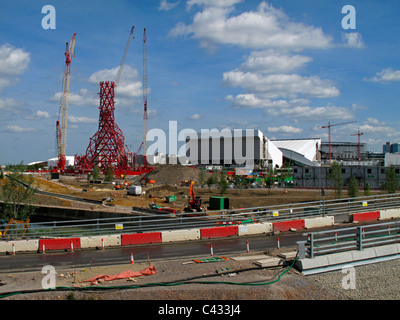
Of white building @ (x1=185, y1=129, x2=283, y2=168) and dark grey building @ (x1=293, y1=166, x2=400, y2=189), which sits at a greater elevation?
white building @ (x1=185, y1=129, x2=283, y2=168)

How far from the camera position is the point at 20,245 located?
58.0 feet

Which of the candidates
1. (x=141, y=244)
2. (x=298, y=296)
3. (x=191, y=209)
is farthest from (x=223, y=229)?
(x=191, y=209)

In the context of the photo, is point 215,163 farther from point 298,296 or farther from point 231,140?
point 298,296

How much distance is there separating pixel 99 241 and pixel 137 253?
107 inches

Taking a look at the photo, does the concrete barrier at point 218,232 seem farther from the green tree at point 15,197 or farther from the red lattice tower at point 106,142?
the red lattice tower at point 106,142

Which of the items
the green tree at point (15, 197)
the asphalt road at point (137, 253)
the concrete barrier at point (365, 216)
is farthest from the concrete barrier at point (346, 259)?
the green tree at point (15, 197)

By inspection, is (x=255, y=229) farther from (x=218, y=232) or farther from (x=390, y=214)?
(x=390, y=214)

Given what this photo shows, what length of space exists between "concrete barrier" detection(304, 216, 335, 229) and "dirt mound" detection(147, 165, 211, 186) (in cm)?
7164

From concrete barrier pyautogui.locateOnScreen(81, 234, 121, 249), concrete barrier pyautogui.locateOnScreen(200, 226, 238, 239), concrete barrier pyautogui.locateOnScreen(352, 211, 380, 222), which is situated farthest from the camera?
concrete barrier pyautogui.locateOnScreen(352, 211, 380, 222)

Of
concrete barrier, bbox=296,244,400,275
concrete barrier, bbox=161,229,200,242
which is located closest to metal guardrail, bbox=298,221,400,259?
concrete barrier, bbox=296,244,400,275

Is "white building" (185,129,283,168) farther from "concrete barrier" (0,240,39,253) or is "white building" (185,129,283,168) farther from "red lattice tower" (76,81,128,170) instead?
"concrete barrier" (0,240,39,253)

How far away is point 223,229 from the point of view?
2034 cm

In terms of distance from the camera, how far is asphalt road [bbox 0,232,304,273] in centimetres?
1505
